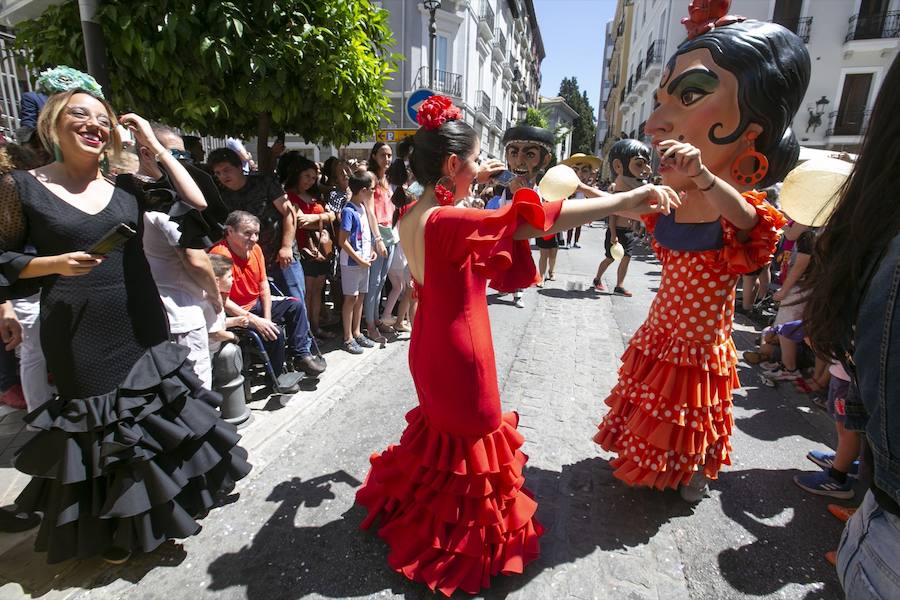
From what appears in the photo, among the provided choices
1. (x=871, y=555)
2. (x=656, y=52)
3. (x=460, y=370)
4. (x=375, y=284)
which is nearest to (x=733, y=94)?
(x=460, y=370)

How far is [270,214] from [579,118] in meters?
52.9

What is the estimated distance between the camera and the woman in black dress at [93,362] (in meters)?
1.75

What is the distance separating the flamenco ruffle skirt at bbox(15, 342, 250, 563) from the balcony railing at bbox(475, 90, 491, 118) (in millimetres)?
24303

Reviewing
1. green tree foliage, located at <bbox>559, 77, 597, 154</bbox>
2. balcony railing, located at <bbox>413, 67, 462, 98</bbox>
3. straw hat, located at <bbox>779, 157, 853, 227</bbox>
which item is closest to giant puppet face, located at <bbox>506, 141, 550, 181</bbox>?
straw hat, located at <bbox>779, 157, 853, 227</bbox>

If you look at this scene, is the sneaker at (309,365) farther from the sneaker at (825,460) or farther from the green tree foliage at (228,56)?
the sneaker at (825,460)

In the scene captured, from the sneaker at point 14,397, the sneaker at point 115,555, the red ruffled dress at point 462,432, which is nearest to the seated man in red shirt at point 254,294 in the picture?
the sneaker at point 14,397

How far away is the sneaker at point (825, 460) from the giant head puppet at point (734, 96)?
1832 mm

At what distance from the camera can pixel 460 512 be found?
188 cm

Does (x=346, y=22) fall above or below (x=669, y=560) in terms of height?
above

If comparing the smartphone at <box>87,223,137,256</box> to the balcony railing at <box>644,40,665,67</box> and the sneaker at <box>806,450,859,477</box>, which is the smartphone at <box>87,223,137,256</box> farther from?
the balcony railing at <box>644,40,665,67</box>

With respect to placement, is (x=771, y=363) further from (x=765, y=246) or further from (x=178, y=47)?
(x=178, y=47)

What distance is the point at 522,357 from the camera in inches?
182

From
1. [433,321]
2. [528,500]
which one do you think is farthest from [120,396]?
[528,500]

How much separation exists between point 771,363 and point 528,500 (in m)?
3.74
